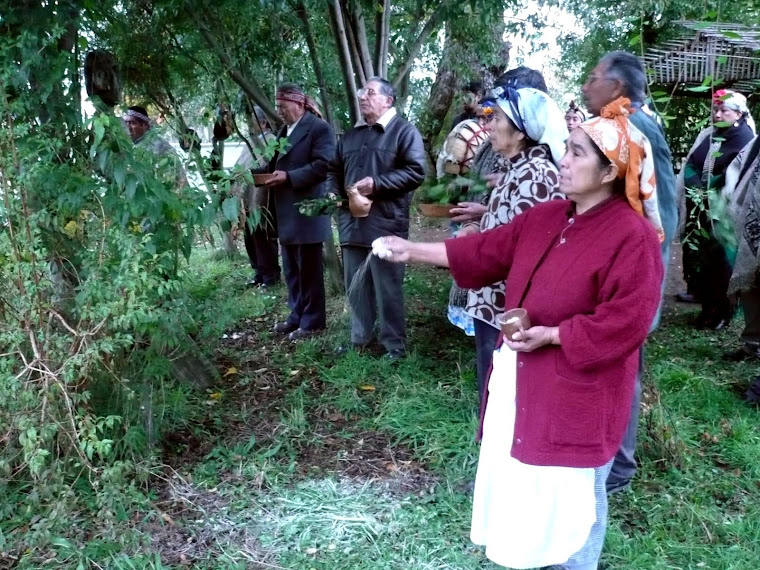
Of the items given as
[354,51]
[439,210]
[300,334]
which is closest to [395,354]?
[300,334]

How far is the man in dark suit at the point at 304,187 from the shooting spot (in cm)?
499

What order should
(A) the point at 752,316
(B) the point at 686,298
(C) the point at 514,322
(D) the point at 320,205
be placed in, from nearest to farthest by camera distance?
(C) the point at 514,322 → (D) the point at 320,205 → (A) the point at 752,316 → (B) the point at 686,298

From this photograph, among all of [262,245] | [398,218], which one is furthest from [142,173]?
[262,245]

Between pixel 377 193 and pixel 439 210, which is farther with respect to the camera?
pixel 377 193

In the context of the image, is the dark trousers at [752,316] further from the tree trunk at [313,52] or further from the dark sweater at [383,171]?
the tree trunk at [313,52]

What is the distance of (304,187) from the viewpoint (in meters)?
5.04

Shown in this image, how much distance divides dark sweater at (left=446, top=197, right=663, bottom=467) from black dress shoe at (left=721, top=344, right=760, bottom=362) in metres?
3.14

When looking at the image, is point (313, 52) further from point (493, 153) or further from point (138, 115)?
point (493, 153)

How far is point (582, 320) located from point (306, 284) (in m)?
3.55

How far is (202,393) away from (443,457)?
1595 millimetres

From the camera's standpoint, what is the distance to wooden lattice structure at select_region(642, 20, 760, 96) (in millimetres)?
3928

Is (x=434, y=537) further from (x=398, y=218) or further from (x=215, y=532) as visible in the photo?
(x=398, y=218)

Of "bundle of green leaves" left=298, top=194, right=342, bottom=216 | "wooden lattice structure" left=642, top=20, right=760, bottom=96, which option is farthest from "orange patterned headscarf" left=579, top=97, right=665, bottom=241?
"bundle of green leaves" left=298, top=194, right=342, bottom=216

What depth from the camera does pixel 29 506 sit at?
2.63 meters
